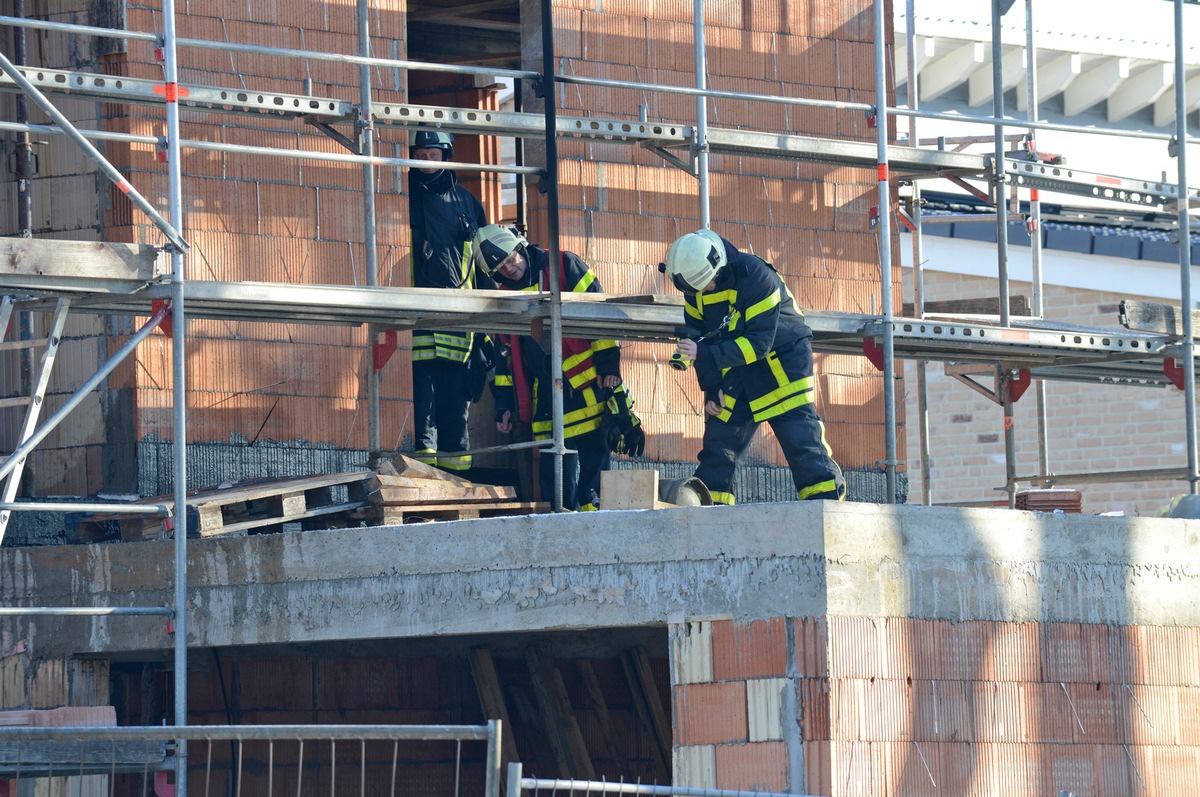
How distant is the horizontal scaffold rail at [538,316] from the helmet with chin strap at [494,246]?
1.57 ft

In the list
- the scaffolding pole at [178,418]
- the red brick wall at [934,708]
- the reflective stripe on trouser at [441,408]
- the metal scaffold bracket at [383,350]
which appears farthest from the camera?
the reflective stripe on trouser at [441,408]

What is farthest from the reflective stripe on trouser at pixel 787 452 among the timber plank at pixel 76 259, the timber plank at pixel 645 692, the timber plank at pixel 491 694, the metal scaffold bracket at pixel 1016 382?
the metal scaffold bracket at pixel 1016 382

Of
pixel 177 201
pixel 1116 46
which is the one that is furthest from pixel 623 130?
pixel 1116 46

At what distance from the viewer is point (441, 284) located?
11852 millimetres

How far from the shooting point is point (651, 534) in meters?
8.68

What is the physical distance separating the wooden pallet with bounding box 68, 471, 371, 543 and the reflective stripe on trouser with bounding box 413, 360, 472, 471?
1728 mm

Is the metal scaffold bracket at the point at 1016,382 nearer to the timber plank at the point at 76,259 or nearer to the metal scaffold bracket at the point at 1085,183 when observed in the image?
the metal scaffold bracket at the point at 1085,183

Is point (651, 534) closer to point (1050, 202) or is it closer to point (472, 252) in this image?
point (472, 252)

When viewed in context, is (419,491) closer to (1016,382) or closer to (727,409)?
(727,409)

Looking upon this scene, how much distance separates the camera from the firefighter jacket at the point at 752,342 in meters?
10.2

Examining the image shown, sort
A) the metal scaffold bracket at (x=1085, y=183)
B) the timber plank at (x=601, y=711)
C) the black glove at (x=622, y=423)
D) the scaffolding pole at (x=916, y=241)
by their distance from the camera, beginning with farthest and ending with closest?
the scaffolding pole at (x=916, y=241) < the metal scaffold bracket at (x=1085, y=183) < the black glove at (x=622, y=423) < the timber plank at (x=601, y=711)

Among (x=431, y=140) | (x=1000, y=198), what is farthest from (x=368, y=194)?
(x=1000, y=198)

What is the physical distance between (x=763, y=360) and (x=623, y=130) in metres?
1.95

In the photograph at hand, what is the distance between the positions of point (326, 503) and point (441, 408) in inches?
87.2
